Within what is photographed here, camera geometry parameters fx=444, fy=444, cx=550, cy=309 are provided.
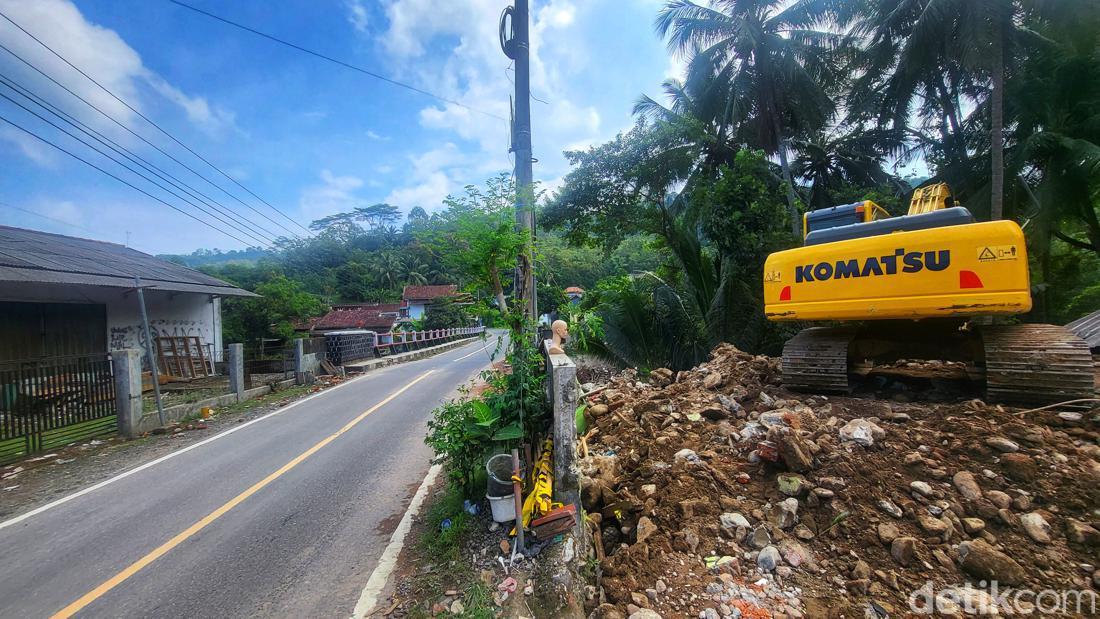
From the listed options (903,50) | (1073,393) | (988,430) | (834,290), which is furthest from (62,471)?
(903,50)

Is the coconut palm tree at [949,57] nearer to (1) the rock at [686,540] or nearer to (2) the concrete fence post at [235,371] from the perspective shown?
(1) the rock at [686,540]

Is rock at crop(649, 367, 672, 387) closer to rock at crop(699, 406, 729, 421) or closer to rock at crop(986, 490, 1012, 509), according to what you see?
rock at crop(699, 406, 729, 421)

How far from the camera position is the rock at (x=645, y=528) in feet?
9.35

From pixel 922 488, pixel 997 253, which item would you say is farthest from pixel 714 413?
pixel 997 253

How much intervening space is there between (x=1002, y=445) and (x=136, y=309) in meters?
18.7

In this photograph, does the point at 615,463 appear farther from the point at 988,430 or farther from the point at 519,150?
the point at 519,150

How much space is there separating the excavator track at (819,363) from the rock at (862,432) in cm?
90

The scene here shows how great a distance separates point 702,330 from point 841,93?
1407cm

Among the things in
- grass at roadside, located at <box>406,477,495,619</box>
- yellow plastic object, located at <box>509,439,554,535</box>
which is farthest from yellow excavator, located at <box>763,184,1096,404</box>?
grass at roadside, located at <box>406,477,495,619</box>

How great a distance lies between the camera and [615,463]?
371cm

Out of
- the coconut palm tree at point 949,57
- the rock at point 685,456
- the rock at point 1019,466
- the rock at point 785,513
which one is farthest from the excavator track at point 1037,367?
the coconut palm tree at point 949,57

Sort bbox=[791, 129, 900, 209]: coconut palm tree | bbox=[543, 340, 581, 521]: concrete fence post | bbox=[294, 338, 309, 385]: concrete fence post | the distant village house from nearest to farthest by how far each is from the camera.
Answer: bbox=[543, 340, 581, 521]: concrete fence post → the distant village house → bbox=[294, 338, 309, 385]: concrete fence post → bbox=[791, 129, 900, 209]: coconut palm tree

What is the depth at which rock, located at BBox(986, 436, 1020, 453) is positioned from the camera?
2.91 metres

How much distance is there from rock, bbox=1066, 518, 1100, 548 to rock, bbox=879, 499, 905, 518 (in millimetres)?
708
